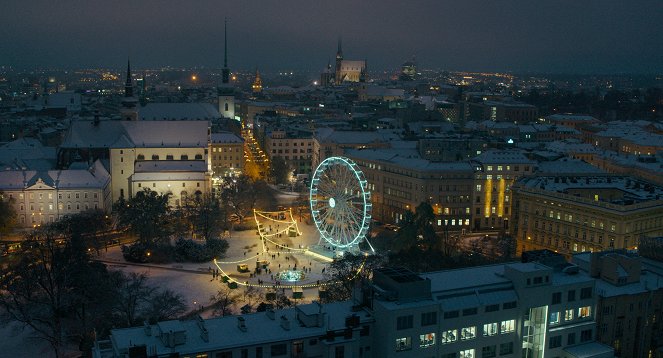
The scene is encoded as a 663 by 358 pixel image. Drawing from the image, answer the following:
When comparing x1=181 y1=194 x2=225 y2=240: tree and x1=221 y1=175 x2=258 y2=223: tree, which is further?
x1=221 y1=175 x2=258 y2=223: tree

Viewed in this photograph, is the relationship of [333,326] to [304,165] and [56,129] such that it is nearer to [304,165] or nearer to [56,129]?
[304,165]

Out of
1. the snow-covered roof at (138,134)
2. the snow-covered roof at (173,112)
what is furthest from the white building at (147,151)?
the snow-covered roof at (173,112)

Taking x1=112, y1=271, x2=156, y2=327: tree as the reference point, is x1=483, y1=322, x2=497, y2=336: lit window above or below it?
above

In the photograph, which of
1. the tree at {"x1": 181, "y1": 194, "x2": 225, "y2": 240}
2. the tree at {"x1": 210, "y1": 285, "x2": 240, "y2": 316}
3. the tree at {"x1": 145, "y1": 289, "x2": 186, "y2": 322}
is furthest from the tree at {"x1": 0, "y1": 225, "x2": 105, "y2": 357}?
the tree at {"x1": 181, "y1": 194, "x2": 225, "y2": 240}

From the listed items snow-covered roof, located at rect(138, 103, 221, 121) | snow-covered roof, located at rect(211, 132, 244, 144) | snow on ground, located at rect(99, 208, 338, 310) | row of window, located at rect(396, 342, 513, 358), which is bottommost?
snow on ground, located at rect(99, 208, 338, 310)

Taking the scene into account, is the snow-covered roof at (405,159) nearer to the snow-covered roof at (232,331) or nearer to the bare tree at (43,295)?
the bare tree at (43,295)

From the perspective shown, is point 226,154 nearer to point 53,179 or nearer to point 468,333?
point 53,179

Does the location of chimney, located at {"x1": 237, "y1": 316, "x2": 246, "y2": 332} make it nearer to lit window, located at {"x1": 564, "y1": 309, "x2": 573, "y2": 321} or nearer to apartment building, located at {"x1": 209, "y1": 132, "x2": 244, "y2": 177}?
lit window, located at {"x1": 564, "y1": 309, "x2": 573, "y2": 321}

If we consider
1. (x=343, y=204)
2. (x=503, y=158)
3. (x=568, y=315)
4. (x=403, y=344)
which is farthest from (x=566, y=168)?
(x=403, y=344)
